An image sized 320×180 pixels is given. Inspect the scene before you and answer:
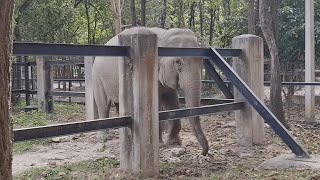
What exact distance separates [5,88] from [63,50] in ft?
8.36

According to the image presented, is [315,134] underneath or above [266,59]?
underneath

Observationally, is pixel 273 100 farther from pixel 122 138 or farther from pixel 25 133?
pixel 25 133

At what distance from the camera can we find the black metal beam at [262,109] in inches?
226

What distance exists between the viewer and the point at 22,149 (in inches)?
284

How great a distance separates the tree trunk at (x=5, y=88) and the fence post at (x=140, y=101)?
2.95 m

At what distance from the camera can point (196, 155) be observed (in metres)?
6.39

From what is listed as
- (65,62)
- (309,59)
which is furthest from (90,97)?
(309,59)

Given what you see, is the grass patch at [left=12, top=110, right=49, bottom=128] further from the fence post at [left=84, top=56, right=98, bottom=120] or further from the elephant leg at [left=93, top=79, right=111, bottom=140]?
the elephant leg at [left=93, top=79, right=111, bottom=140]

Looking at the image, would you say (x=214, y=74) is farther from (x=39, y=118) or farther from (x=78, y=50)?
(x=39, y=118)

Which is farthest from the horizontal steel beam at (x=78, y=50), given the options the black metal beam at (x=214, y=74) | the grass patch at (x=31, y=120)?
the grass patch at (x=31, y=120)

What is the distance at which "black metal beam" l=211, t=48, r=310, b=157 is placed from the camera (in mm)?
5730

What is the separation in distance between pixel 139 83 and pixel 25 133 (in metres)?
1.26

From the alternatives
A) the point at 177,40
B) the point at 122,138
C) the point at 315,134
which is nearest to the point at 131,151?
the point at 122,138

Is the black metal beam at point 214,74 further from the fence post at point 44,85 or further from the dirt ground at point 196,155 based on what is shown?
the fence post at point 44,85
